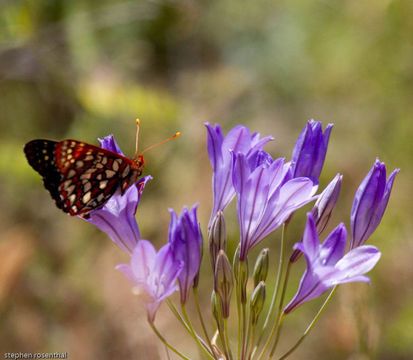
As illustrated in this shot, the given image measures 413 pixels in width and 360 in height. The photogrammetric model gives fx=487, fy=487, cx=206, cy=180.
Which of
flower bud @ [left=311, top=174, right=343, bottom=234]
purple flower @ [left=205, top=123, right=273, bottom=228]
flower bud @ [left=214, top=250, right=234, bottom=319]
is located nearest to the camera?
flower bud @ [left=214, top=250, right=234, bottom=319]

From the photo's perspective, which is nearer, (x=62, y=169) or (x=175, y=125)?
(x=62, y=169)

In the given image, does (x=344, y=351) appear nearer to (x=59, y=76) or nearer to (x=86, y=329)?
(x=86, y=329)

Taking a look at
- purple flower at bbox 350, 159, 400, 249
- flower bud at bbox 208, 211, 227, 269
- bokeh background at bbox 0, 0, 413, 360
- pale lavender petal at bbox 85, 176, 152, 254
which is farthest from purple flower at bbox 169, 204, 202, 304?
bokeh background at bbox 0, 0, 413, 360

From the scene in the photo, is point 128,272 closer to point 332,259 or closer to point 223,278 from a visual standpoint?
point 223,278

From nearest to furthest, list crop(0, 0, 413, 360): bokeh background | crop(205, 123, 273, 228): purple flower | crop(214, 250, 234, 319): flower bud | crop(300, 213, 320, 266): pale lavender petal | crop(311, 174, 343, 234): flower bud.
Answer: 1. crop(300, 213, 320, 266): pale lavender petal
2. crop(214, 250, 234, 319): flower bud
3. crop(311, 174, 343, 234): flower bud
4. crop(205, 123, 273, 228): purple flower
5. crop(0, 0, 413, 360): bokeh background

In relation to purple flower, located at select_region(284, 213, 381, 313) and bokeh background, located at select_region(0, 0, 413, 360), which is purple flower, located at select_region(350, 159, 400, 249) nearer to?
purple flower, located at select_region(284, 213, 381, 313)

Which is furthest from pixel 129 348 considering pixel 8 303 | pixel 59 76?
pixel 59 76

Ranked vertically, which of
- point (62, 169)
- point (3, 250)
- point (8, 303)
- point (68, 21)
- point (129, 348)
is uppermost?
point (68, 21)

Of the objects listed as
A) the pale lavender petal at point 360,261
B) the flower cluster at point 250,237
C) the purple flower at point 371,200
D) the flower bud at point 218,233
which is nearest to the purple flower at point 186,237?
the flower cluster at point 250,237

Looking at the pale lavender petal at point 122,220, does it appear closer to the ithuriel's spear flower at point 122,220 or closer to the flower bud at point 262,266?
the ithuriel's spear flower at point 122,220
